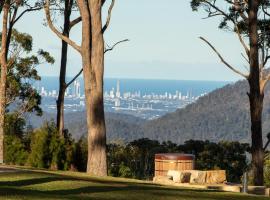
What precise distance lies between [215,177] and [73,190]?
24.5ft

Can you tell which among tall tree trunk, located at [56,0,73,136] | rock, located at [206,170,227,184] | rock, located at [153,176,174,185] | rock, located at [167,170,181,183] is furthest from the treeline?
rock, located at [206,170,227,184]

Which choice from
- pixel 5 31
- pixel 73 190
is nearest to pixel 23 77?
pixel 5 31

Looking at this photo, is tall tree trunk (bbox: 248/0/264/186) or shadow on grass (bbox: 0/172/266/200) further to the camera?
tall tree trunk (bbox: 248/0/264/186)

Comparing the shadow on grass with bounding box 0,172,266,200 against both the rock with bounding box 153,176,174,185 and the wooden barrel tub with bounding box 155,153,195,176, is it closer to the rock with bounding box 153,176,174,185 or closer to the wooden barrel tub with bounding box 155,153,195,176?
the rock with bounding box 153,176,174,185

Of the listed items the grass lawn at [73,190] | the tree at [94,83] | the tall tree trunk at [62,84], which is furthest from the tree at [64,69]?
the grass lawn at [73,190]

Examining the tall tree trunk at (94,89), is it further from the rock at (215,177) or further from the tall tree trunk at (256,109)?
the tall tree trunk at (256,109)

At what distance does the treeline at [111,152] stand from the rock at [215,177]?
836 centimetres

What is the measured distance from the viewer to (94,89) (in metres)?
26.5

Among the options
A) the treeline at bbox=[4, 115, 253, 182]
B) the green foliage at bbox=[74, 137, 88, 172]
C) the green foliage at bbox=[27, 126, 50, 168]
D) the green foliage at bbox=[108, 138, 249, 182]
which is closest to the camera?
the green foliage at bbox=[27, 126, 50, 168]

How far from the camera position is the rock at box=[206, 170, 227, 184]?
22.8 metres

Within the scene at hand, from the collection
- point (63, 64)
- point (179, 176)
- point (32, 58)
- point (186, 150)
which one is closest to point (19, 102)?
point (32, 58)

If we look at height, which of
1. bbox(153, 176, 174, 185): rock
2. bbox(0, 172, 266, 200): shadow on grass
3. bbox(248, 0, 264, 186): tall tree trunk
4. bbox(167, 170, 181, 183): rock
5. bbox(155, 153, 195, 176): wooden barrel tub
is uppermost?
bbox(248, 0, 264, 186): tall tree trunk

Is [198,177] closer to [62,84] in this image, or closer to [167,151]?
[62,84]

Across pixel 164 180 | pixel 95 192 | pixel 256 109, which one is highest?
pixel 256 109
